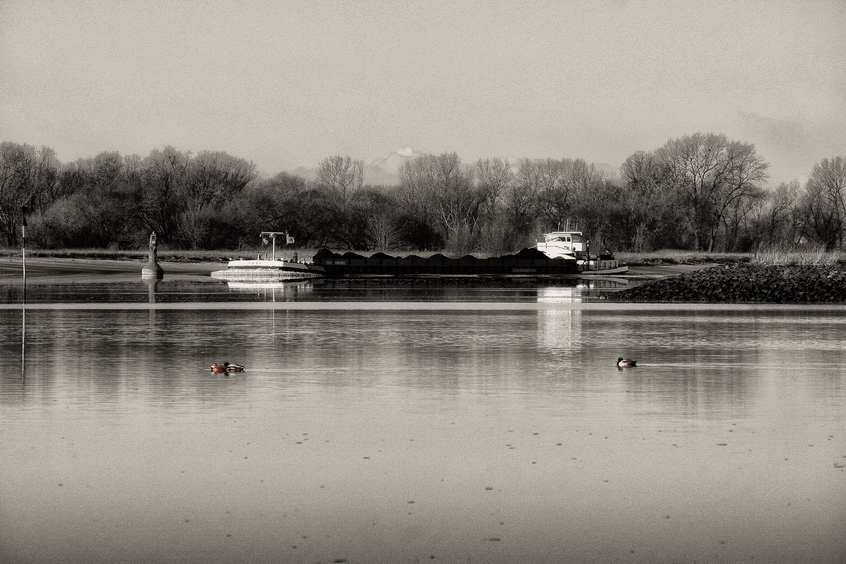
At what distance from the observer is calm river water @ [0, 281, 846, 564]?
5648 millimetres

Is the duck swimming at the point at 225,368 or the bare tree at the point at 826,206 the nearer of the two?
the duck swimming at the point at 225,368

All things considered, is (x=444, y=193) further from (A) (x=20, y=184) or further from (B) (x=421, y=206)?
(A) (x=20, y=184)

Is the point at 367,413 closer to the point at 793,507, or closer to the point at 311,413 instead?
the point at 311,413

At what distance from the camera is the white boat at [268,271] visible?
49.6m

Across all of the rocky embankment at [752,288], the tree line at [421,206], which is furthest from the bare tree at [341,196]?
the rocky embankment at [752,288]

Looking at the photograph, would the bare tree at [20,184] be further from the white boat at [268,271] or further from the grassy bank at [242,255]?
the white boat at [268,271]

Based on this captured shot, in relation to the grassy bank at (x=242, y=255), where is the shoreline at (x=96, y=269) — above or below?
below

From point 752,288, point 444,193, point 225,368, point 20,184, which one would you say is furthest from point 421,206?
point 225,368

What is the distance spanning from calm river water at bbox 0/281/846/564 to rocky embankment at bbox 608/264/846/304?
15.0 m

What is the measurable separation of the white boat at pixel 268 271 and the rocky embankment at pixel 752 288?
2104 centimetres

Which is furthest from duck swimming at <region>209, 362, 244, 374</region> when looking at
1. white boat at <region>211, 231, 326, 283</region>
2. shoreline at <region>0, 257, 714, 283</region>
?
shoreline at <region>0, 257, 714, 283</region>

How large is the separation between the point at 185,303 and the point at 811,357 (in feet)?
60.8

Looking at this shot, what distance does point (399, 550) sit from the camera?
5469 millimetres

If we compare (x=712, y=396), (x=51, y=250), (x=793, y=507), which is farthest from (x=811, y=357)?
(x=51, y=250)
